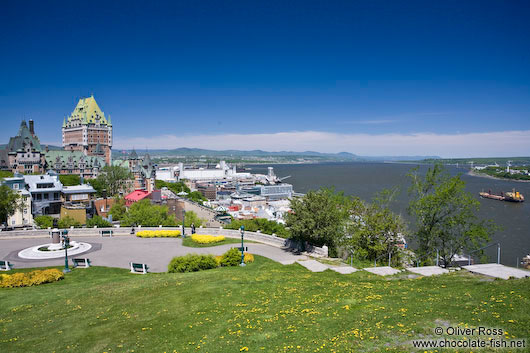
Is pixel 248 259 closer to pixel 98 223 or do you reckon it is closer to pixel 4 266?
pixel 4 266

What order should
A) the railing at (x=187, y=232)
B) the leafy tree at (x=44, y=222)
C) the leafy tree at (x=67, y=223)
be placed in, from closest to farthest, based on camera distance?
the railing at (x=187, y=232) < the leafy tree at (x=67, y=223) < the leafy tree at (x=44, y=222)

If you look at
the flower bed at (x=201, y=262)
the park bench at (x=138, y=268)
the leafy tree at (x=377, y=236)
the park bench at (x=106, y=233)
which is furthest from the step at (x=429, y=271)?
the park bench at (x=106, y=233)

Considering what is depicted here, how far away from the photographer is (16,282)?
773 inches

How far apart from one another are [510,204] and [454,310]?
121m

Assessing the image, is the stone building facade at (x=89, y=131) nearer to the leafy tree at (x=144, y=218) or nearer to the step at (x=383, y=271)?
the leafy tree at (x=144, y=218)

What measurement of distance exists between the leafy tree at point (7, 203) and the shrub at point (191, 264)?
31.8 meters

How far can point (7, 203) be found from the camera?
41.8m

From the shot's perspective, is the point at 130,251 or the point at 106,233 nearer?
the point at 130,251

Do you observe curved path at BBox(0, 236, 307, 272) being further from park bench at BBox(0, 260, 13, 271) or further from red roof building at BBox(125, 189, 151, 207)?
red roof building at BBox(125, 189, 151, 207)

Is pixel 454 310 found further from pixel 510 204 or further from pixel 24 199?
pixel 510 204

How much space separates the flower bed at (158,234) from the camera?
34.3m

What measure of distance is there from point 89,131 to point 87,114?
6.70 meters

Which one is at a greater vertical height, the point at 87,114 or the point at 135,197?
the point at 87,114

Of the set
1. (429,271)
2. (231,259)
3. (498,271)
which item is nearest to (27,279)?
(231,259)
